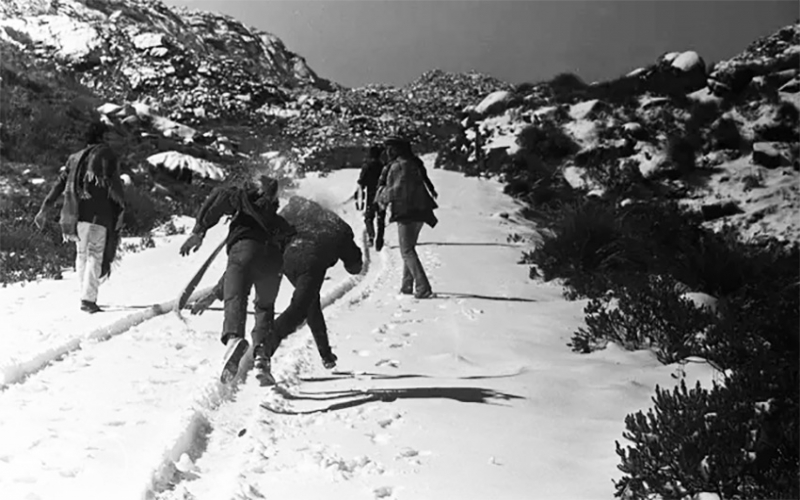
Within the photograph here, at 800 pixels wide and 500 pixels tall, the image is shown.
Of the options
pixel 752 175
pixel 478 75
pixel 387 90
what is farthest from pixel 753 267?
pixel 478 75

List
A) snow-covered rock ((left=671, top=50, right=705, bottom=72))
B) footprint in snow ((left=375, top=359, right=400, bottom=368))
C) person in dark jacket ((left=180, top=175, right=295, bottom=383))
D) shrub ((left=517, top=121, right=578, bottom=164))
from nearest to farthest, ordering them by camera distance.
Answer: person in dark jacket ((left=180, top=175, right=295, bottom=383))
footprint in snow ((left=375, top=359, right=400, bottom=368))
shrub ((left=517, top=121, right=578, bottom=164))
snow-covered rock ((left=671, top=50, right=705, bottom=72))

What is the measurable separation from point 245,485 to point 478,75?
71359mm

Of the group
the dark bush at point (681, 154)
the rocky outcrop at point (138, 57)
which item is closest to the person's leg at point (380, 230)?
the dark bush at point (681, 154)

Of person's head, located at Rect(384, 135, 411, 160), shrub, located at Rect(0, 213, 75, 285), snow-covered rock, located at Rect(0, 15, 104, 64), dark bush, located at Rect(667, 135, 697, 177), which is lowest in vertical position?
shrub, located at Rect(0, 213, 75, 285)

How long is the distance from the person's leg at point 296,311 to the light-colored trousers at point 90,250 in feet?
9.77

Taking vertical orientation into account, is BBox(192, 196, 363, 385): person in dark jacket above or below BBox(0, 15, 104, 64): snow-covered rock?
below

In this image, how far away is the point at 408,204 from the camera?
325 inches

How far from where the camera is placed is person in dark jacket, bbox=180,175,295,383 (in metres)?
4.59

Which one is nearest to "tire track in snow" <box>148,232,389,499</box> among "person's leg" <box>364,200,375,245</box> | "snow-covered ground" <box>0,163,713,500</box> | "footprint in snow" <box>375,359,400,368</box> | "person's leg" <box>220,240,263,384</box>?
"snow-covered ground" <box>0,163,713,500</box>

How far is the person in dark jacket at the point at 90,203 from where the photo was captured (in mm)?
6871

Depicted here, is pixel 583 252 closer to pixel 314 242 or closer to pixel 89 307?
pixel 314 242

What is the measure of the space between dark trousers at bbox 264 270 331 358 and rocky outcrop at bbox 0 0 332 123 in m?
26.5

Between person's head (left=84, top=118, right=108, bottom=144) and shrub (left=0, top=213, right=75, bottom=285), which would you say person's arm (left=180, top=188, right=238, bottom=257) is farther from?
shrub (left=0, top=213, right=75, bottom=285)

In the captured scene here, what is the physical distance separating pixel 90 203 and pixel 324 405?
3908 mm
